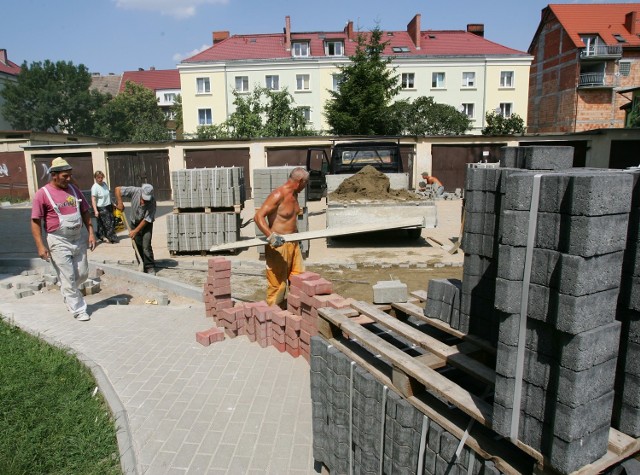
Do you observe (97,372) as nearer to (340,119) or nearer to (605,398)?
(605,398)

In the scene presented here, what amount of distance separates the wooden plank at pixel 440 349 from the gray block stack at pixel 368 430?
0.36m

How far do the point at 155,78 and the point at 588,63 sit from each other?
57953 mm

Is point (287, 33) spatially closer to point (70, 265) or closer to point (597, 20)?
point (597, 20)

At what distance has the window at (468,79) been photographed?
40.6 m

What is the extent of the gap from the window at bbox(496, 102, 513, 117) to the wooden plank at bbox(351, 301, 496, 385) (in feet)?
136

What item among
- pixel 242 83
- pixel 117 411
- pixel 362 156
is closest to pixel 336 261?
→ pixel 362 156

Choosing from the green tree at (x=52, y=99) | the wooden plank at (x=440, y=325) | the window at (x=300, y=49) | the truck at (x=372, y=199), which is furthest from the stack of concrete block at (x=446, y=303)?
the green tree at (x=52, y=99)

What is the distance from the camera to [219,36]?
1863 inches

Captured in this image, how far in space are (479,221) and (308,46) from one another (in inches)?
1703

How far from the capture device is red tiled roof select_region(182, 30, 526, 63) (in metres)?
41.2

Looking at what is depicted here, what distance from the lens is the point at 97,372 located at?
15.7ft

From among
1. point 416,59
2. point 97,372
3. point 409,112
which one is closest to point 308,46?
point 416,59

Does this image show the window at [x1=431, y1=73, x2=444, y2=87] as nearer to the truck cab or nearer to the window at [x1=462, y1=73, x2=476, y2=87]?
the window at [x1=462, y1=73, x2=476, y2=87]

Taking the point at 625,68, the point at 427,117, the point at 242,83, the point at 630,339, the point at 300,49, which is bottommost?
the point at 630,339
